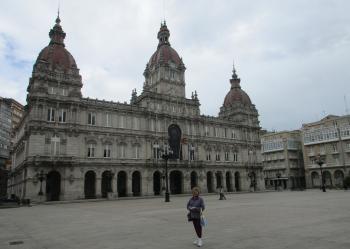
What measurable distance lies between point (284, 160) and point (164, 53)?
4652cm

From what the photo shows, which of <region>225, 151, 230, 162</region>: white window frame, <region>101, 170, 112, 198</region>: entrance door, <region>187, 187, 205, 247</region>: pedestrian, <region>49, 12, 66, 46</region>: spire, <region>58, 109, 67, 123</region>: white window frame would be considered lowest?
<region>187, 187, 205, 247</region>: pedestrian

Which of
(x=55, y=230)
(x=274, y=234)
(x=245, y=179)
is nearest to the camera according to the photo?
(x=274, y=234)

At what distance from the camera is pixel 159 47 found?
234 feet

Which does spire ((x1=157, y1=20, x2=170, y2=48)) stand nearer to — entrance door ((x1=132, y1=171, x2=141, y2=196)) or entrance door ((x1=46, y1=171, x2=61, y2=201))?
entrance door ((x1=132, y1=171, x2=141, y2=196))

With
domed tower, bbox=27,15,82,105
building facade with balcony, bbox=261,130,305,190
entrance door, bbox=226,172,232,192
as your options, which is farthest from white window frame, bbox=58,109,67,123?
building facade with balcony, bbox=261,130,305,190

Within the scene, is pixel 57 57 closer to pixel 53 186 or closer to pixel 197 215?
pixel 53 186

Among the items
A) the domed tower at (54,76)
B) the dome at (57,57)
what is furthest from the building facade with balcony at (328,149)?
the dome at (57,57)

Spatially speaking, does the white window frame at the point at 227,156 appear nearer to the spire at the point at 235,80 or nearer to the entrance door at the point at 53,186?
the spire at the point at 235,80

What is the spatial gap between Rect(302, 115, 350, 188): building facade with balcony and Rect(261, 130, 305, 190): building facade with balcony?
182 inches

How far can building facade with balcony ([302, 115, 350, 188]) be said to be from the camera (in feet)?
250

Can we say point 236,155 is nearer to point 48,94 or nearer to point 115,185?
point 115,185

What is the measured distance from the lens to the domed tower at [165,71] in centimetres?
6550

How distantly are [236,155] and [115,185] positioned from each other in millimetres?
31586

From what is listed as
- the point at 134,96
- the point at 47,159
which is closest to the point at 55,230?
the point at 47,159
